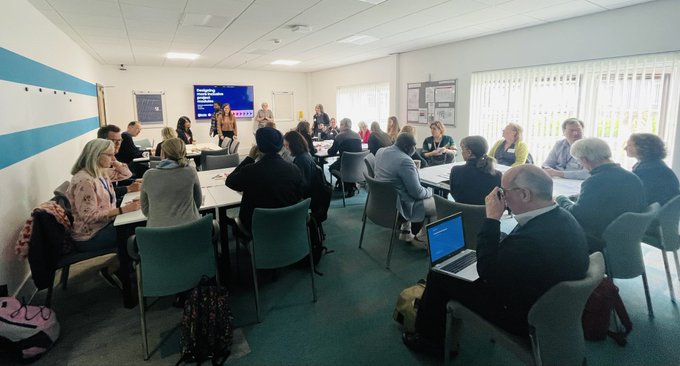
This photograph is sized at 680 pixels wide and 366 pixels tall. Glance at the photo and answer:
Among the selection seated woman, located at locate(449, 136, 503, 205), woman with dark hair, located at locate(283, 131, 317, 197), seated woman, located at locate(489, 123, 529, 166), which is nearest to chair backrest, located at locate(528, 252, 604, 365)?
seated woman, located at locate(449, 136, 503, 205)

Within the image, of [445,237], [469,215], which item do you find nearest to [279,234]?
[445,237]

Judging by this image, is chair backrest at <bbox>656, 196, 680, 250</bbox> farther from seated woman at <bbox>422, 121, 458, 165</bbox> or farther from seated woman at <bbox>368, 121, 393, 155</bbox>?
seated woman at <bbox>368, 121, 393, 155</bbox>

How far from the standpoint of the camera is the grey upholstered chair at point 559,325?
4.46 ft

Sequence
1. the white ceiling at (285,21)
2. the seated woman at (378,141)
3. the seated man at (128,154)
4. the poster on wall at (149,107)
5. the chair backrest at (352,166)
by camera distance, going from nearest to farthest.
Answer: the white ceiling at (285,21) < the seated man at (128,154) < the chair backrest at (352,166) < the seated woman at (378,141) < the poster on wall at (149,107)

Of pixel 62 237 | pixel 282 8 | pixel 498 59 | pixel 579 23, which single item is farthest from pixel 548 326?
pixel 498 59

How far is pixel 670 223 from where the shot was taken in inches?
101

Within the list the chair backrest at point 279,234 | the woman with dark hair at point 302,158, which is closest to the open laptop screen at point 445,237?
the chair backrest at point 279,234

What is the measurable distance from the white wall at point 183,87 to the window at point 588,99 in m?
6.78

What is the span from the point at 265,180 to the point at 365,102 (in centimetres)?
704

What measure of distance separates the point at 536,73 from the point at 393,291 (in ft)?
13.5

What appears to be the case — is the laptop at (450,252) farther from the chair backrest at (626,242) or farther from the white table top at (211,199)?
the white table top at (211,199)

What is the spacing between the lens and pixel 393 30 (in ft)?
17.4

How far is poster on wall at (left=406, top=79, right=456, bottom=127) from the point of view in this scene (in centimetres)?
650

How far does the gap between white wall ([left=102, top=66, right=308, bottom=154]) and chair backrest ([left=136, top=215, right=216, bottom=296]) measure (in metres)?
8.65
